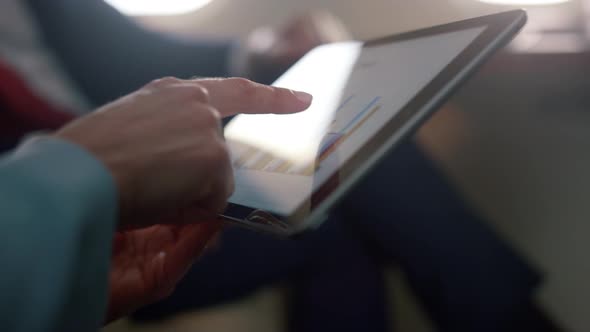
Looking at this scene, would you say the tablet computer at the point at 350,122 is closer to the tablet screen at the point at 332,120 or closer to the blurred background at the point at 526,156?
the tablet screen at the point at 332,120

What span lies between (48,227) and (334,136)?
178mm

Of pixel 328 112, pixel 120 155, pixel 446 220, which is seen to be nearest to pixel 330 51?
pixel 328 112

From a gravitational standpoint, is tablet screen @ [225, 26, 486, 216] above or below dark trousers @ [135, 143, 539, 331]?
above

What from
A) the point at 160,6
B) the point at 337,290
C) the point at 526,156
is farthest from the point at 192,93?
the point at 160,6

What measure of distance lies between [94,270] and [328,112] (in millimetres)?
189

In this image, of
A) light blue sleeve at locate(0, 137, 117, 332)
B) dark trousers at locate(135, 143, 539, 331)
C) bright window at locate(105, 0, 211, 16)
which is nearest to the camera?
light blue sleeve at locate(0, 137, 117, 332)

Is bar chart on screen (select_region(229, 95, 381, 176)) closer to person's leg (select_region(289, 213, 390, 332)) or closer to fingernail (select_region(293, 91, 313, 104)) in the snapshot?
fingernail (select_region(293, 91, 313, 104))

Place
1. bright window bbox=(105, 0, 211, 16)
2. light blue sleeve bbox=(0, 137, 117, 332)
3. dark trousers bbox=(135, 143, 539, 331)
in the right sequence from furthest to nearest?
bright window bbox=(105, 0, 211, 16), dark trousers bbox=(135, 143, 539, 331), light blue sleeve bbox=(0, 137, 117, 332)

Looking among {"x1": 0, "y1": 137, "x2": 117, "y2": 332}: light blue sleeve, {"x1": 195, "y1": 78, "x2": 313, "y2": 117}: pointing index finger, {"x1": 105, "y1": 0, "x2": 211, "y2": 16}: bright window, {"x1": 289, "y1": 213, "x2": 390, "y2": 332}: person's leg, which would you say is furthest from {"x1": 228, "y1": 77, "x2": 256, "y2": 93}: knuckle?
{"x1": 105, "y1": 0, "x2": 211, "y2": 16}: bright window

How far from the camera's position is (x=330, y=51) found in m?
0.47

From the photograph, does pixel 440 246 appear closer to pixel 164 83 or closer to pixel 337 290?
pixel 337 290

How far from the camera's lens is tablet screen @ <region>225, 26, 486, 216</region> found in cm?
30

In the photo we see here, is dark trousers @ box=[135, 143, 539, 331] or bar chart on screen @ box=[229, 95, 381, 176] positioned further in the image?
dark trousers @ box=[135, 143, 539, 331]

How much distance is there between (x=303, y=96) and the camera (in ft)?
1.16
